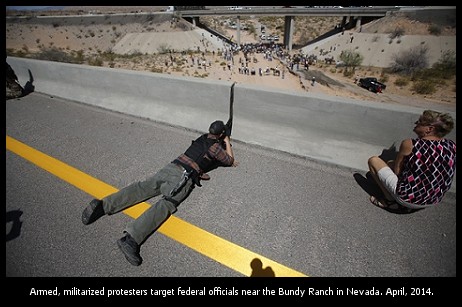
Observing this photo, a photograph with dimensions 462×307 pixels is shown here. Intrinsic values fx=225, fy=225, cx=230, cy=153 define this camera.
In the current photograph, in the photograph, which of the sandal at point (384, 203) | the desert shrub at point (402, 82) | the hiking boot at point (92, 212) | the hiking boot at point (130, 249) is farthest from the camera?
the desert shrub at point (402, 82)

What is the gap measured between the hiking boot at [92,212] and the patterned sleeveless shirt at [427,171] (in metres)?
3.31

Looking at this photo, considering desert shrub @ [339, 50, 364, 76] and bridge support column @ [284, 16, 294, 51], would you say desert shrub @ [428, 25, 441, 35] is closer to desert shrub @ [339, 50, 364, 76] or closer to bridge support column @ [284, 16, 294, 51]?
desert shrub @ [339, 50, 364, 76]

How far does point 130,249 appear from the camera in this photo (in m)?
2.16

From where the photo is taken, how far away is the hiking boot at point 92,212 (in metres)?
2.50

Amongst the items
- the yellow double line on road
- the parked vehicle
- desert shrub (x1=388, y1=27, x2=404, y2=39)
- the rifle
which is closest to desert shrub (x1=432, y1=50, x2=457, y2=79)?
desert shrub (x1=388, y1=27, x2=404, y2=39)

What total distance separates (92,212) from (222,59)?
33764mm

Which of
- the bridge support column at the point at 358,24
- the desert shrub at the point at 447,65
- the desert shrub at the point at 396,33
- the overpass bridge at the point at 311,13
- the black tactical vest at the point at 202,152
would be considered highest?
the overpass bridge at the point at 311,13

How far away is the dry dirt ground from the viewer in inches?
782

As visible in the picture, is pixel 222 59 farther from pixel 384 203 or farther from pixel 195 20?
pixel 384 203

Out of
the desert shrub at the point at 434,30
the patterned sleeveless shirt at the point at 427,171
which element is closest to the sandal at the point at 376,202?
the patterned sleeveless shirt at the point at 427,171

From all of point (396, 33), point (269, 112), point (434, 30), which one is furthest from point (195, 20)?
point (269, 112)

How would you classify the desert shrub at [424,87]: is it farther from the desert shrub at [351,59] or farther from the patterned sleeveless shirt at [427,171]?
the patterned sleeveless shirt at [427,171]

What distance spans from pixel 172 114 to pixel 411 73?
3150 centimetres
